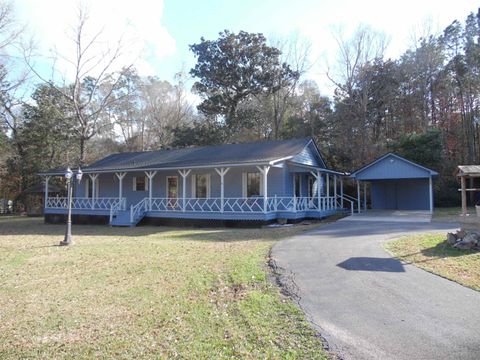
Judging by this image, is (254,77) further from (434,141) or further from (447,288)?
(447,288)

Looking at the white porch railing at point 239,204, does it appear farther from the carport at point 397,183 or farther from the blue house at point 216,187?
the carport at point 397,183

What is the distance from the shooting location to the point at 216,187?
19844 millimetres

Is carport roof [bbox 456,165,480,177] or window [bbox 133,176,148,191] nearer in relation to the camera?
carport roof [bbox 456,165,480,177]

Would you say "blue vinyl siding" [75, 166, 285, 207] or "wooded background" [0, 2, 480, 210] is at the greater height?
"wooded background" [0, 2, 480, 210]

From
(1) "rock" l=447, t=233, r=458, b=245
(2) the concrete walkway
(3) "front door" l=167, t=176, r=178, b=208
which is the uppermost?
(3) "front door" l=167, t=176, r=178, b=208

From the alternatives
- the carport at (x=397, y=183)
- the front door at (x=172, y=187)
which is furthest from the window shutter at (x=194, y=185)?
the carport at (x=397, y=183)

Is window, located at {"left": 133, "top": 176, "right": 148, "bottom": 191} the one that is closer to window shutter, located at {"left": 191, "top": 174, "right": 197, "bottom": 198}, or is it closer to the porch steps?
the porch steps

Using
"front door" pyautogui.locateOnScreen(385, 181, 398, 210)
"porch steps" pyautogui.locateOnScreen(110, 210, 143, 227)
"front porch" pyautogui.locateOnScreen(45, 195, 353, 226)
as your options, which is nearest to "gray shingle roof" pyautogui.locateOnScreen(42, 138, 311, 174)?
"front porch" pyautogui.locateOnScreen(45, 195, 353, 226)

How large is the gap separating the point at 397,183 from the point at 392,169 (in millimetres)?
3476

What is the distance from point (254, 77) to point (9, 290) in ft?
103

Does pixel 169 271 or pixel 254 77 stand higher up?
pixel 254 77

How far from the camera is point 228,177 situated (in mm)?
19516

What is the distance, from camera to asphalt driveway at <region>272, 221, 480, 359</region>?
3.89 meters


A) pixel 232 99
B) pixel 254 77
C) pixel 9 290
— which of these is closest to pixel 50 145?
Result: pixel 232 99
